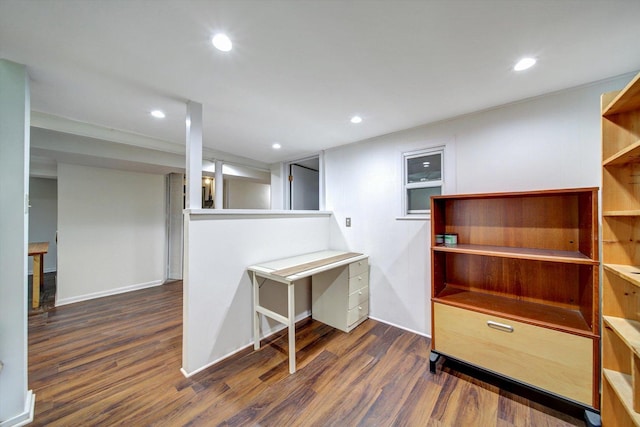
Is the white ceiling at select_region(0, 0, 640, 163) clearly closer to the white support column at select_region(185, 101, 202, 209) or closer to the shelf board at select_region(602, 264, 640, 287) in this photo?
the white support column at select_region(185, 101, 202, 209)

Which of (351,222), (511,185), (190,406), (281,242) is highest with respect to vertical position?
(511,185)

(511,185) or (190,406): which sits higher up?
(511,185)

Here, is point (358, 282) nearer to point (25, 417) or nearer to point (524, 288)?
point (524, 288)

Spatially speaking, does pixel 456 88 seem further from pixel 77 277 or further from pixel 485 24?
pixel 77 277

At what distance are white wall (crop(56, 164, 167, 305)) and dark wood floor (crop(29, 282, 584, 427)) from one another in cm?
102

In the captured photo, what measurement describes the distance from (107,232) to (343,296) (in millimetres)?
3921

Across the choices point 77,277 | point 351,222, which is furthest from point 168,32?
point 77,277

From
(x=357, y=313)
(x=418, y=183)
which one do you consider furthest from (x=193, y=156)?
(x=357, y=313)

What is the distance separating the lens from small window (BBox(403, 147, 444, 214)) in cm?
246

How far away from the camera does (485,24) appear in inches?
46.2

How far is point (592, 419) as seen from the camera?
137cm

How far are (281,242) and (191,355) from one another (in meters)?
1.28

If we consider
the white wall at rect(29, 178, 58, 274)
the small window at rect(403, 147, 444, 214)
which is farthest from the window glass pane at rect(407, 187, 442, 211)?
the white wall at rect(29, 178, 58, 274)

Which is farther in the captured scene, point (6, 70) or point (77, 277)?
point (77, 277)
